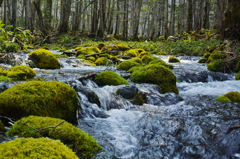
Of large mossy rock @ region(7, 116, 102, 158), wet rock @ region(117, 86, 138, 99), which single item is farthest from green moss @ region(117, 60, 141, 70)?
large mossy rock @ region(7, 116, 102, 158)

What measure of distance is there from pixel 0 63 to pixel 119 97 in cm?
549

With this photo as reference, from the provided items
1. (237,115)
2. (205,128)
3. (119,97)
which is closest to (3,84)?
(119,97)

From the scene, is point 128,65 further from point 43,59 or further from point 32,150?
point 32,150

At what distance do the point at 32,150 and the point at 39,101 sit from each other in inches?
71.3

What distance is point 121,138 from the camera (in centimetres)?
350

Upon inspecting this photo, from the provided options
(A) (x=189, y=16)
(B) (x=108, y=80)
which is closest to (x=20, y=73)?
(B) (x=108, y=80)

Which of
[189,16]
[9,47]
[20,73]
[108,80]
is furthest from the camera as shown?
[189,16]

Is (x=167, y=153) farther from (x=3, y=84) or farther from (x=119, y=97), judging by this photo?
(x=3, y=84)

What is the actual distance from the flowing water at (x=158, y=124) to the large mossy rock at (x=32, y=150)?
1032 mm

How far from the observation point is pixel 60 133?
8.37ft

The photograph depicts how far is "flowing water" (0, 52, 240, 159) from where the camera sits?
123 inches

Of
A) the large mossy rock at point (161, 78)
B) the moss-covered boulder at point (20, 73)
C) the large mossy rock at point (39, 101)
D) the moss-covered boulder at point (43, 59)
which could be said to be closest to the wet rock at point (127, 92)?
the large mossy rock at point (161, 78)

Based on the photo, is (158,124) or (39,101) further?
(158,124)

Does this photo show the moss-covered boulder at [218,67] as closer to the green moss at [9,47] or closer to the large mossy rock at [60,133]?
the large mossy rock at [60,133]
